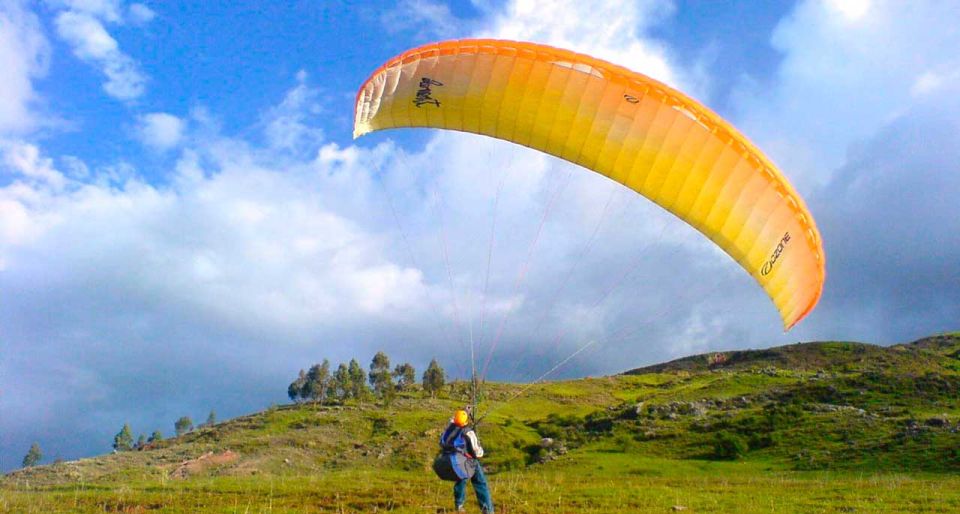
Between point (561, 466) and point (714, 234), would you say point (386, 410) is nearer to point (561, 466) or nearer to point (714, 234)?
point (561, 466)

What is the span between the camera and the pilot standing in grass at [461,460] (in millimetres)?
11820

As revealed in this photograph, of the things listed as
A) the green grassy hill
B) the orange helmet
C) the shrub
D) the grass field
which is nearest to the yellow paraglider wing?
the grass field

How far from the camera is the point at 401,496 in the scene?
51.7ft

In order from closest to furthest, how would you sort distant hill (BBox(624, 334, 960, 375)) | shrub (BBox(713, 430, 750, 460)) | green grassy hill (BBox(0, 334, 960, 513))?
green grassy hill (BBox(0, 334, 960, 513)), shrub (BBox(713, 430, 750, 460)), distant hill (BBox(624, 334, 960, 375))

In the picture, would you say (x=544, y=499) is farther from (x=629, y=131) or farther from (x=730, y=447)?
(x=730, y=447)

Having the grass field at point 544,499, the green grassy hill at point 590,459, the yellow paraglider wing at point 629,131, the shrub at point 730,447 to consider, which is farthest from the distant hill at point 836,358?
the yellow paraglider wing at point 629,131

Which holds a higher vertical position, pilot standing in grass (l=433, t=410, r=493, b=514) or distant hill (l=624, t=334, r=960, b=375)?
distant hill (l=624, t=334, r=960, b=375)

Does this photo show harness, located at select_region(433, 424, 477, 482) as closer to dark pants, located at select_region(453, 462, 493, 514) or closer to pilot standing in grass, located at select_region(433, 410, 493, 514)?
pilot standing in grass, located at select_region(433, 410, 493, 514)

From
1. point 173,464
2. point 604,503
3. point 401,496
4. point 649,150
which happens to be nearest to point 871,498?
point 604,503

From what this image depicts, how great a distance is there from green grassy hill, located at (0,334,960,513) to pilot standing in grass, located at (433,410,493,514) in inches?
63.7

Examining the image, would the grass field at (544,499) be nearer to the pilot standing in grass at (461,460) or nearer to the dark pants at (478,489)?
the dark pants at (478,489)

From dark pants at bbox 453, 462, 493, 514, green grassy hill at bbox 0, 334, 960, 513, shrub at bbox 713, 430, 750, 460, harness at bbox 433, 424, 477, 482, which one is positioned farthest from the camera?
shrub at bbox 713, 430, 750, 460

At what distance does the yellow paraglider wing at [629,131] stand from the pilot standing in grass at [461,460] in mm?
6948

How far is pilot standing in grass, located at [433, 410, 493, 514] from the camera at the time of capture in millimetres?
11820
